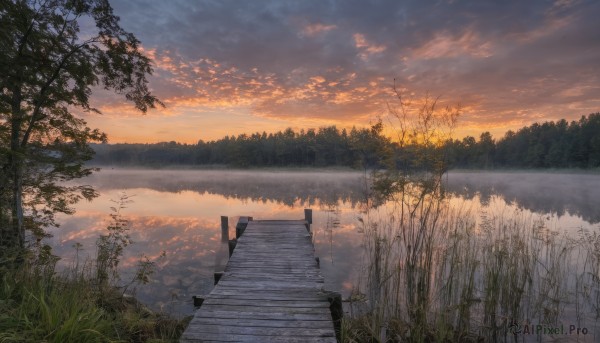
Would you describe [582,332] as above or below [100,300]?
below

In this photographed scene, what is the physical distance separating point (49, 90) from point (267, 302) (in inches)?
246

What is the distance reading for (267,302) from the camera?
4.93 metres

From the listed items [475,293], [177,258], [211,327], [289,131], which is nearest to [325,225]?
[177,258]

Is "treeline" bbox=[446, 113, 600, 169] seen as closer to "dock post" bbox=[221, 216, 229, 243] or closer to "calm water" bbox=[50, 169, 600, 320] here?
"calm water" bbox=[50, 169, 600, 320]

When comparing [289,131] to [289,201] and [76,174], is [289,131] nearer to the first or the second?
[289,201]

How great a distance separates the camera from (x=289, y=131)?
104 metres

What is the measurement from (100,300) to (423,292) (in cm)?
605

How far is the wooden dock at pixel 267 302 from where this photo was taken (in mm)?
3986

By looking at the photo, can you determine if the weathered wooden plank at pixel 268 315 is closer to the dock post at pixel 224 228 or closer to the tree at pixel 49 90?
the tree at pixel 49 90

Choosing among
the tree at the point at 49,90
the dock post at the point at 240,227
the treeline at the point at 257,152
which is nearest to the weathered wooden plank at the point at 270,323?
the tree at the point at 49,90

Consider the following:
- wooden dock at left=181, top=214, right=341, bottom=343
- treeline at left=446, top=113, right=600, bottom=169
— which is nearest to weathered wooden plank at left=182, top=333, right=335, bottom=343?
wooden dock at left=181, top=214, right=341, bottom=343

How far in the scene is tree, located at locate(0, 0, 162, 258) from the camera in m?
5.77

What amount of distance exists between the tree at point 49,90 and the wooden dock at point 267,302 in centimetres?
401

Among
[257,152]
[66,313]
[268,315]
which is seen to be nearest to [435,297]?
[268,315]
